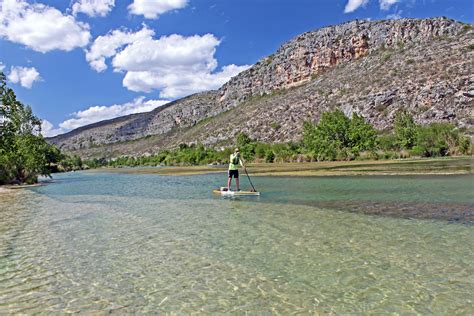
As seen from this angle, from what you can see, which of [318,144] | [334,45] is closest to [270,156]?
[318,144]

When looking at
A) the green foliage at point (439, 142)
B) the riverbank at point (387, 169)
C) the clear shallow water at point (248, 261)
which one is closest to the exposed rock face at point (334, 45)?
the green foliage at point (439, 142)

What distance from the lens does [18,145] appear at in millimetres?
50281

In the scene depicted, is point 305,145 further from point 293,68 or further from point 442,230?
point 293,68

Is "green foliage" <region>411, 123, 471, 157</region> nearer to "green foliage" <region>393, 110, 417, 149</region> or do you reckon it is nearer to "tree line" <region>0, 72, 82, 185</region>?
"green foliage" <region>393, 110, 417, 149</region>

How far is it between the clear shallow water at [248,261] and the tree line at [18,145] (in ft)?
101

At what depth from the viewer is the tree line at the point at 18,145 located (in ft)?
138

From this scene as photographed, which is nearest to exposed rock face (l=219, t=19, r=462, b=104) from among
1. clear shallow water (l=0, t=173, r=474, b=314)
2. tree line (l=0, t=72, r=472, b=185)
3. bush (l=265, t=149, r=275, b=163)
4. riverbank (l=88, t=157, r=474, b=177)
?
tree line (l=0, t=72, r=472, b=185)

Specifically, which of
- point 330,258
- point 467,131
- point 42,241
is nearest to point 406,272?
point 330,258

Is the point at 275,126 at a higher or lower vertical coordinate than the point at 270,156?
higher

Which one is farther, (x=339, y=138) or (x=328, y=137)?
(x=339, y=138)

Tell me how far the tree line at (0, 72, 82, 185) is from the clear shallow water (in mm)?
30723

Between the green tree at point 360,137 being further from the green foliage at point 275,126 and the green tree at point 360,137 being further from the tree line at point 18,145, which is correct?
the tree line at point 18,145

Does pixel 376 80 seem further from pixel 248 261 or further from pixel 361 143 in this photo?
pixel 248 261

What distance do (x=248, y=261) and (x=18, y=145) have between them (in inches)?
1994
